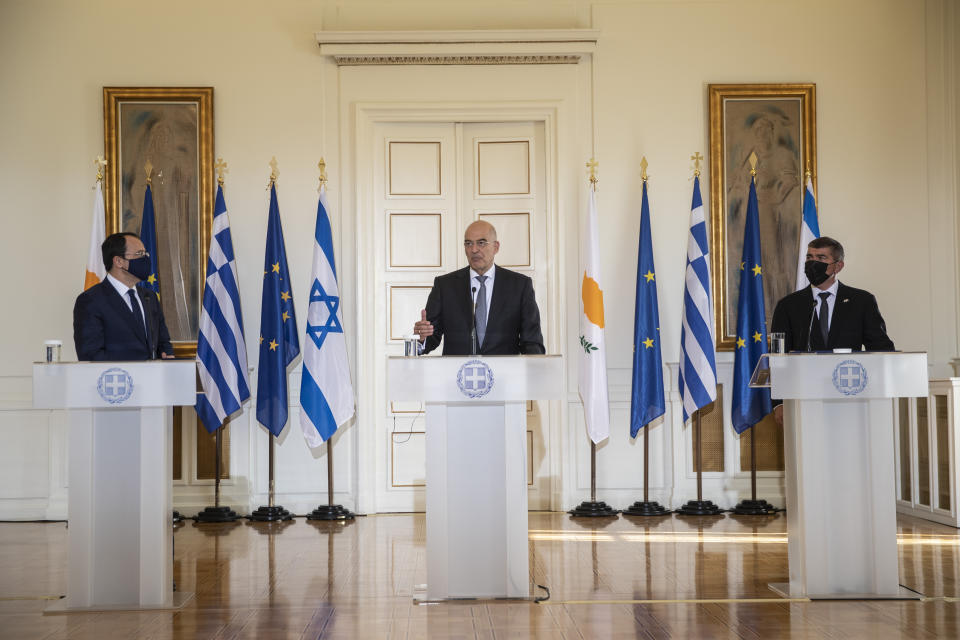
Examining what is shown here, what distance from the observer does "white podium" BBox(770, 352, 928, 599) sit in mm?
4566

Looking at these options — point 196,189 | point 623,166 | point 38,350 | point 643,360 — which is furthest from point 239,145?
point 643,360

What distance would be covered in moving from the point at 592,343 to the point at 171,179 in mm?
3710

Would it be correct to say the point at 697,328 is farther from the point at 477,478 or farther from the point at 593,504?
the point at 477,478

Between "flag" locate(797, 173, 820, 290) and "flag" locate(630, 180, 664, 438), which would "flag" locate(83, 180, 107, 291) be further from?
"flag" locate(797, 173, 820, 290)

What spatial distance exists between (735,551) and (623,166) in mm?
3443

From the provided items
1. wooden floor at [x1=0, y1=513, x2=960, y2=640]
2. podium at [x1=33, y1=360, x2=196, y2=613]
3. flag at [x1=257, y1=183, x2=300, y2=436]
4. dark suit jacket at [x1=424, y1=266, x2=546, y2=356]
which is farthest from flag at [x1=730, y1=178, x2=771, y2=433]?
podium at [x1=33, y1=360, x2=196, y2=613]

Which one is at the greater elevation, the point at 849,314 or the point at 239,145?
the point at 239,145

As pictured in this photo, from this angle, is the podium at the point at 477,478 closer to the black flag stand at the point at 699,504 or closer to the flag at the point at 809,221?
the black flag stand at the point at 699,504

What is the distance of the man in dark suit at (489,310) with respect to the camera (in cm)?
534

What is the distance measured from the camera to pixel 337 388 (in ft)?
24.3

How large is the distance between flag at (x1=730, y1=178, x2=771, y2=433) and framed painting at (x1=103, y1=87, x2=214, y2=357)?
4.40 metres

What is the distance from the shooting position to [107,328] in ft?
15.9

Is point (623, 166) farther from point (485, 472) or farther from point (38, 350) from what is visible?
point (38, 350)

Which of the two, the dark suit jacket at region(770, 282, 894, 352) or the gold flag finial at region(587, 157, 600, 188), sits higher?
the gold flag finial at region(587, 157, 600, 188)
